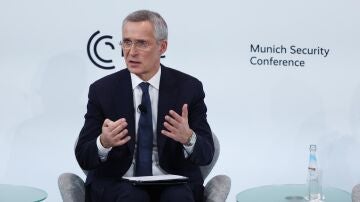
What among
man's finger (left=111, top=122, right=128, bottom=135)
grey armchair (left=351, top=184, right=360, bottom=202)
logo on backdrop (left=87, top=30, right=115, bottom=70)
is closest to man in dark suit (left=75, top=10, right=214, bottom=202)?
man's finger (left=111, top=122, right=128, bottom=135)

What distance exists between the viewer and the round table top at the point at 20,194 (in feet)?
12.0

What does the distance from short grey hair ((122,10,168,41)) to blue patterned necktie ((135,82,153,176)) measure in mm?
367

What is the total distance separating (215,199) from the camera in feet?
11.4

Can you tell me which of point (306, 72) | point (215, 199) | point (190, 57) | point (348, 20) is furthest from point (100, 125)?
point (348, 20)

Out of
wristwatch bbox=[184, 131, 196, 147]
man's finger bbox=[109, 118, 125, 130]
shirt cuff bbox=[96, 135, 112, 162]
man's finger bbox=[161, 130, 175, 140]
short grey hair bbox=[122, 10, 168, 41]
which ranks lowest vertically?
shirt cuff bbox=[96, 135, 112, 162]

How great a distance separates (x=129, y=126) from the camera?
3.53 m

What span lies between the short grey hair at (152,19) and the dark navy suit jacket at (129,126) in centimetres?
25

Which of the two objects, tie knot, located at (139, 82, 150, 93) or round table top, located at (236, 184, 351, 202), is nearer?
tie knot, located at (139, 82, 150, 93)

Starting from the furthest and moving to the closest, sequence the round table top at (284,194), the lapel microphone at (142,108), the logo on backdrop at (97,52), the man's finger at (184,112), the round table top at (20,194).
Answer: the logo on backdrop at (97,52) → the round table top at (284,194) → the round table top at (20,194) → the lapel microphone at (142,108) → the man's finger at (184,112)

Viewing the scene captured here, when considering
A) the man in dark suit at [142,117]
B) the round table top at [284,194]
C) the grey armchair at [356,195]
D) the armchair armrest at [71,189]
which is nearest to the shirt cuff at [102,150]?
the man in dark suit at [142,117]

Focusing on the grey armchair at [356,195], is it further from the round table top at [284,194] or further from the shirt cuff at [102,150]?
the shirt cuff at [102,150]

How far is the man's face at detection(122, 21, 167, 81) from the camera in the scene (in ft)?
11.5

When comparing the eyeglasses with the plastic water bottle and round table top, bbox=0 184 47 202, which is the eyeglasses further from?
the plastic water bottle

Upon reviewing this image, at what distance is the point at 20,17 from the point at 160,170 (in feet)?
5.67
